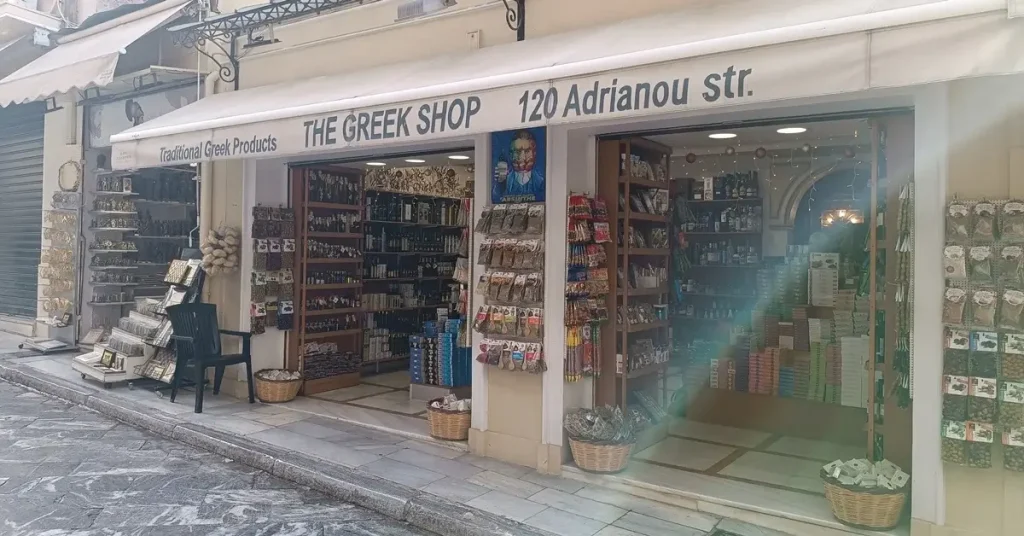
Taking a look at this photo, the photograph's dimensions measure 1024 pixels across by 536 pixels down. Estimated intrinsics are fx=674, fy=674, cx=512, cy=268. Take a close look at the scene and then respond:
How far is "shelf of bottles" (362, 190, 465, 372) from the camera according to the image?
8.65m

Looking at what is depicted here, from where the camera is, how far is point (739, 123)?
454 cm

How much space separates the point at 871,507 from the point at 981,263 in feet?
4.76

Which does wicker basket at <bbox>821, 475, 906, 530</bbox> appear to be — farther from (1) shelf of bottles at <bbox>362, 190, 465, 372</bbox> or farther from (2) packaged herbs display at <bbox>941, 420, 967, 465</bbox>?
(1) shelf of bottles at <bbox>362, 190, 465, 372</bbox>

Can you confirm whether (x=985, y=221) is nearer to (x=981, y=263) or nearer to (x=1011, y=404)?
(x=981, y=263)

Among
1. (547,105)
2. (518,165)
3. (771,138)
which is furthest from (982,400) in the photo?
(518,165)

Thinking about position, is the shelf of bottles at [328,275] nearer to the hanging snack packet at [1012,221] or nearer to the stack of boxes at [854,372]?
the stack of boxes at [854,372]

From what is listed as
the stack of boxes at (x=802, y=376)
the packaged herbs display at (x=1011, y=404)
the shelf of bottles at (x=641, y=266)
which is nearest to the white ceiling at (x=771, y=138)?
the shelf of bottles at (x=641, y=266)

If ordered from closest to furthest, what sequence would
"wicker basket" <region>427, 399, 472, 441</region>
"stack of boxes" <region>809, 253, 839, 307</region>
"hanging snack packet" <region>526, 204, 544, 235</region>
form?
"hanging snack packet" <region>526, 204, 544, 235</region>
"wicker basket" <region>427, 399, 472, 441</region>
"stack of boxes" <region>809, 253, 839, 307</region>

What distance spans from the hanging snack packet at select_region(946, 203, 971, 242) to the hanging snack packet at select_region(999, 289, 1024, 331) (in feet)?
1.12

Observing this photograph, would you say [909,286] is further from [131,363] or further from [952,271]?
[131,363]

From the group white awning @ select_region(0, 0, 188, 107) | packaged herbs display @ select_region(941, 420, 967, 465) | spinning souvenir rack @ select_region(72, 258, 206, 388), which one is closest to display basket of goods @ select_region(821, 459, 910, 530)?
packaged herbs display @ select_region(941, 420, 967, 465)

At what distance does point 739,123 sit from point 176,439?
5400 millimetres

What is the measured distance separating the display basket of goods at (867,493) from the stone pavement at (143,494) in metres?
2.49

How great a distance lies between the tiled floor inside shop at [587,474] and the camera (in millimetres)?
4109
